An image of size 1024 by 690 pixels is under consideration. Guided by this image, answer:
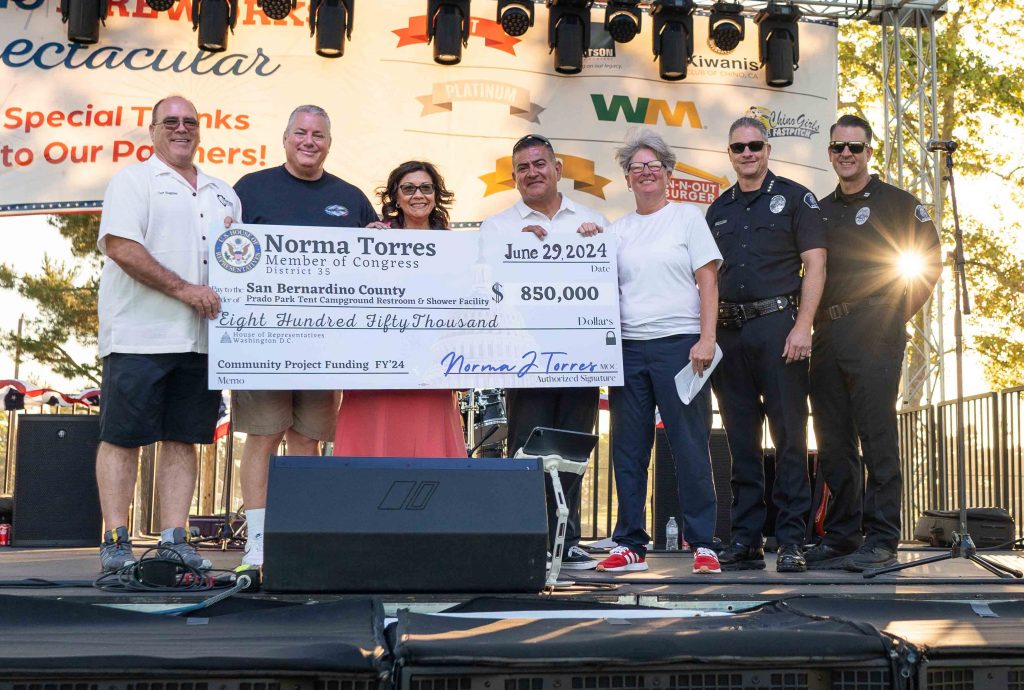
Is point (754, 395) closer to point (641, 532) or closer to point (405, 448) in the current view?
point (641, 532)

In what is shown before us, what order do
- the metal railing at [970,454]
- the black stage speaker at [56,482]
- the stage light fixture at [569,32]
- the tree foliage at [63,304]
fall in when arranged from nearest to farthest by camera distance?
the black stage speaker at [56,482] < the metal railing at [970,454] < the stage light fixture at [569,32] < the tree foliage at [63,304]

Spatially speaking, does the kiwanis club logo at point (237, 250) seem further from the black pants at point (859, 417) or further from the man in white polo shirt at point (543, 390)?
the black pants at point (859, 417)

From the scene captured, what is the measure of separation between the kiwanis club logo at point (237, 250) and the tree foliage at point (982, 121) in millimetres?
15081

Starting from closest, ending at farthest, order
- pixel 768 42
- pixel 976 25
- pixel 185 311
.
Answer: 1. pixel 185 311
2. pixel 768 42
3. pixel 976 25

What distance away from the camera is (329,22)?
761 cm

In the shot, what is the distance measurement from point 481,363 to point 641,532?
3.25ft

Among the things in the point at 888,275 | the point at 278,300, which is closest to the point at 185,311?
the point at 278,300

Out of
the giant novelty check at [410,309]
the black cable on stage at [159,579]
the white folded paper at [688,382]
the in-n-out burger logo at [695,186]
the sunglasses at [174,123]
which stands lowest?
the black cable on stage at [159,579]

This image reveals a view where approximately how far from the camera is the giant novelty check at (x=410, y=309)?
443 centimetres

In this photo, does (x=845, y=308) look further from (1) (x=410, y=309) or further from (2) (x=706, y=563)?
(1) (x=410, y=309)

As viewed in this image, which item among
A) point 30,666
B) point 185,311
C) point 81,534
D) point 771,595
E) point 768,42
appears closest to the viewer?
point 30,666

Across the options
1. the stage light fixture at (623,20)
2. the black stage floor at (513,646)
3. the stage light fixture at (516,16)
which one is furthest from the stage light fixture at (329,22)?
the black stage floor at (513,646)

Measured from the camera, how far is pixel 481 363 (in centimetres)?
460

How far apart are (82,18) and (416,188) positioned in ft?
13.0
